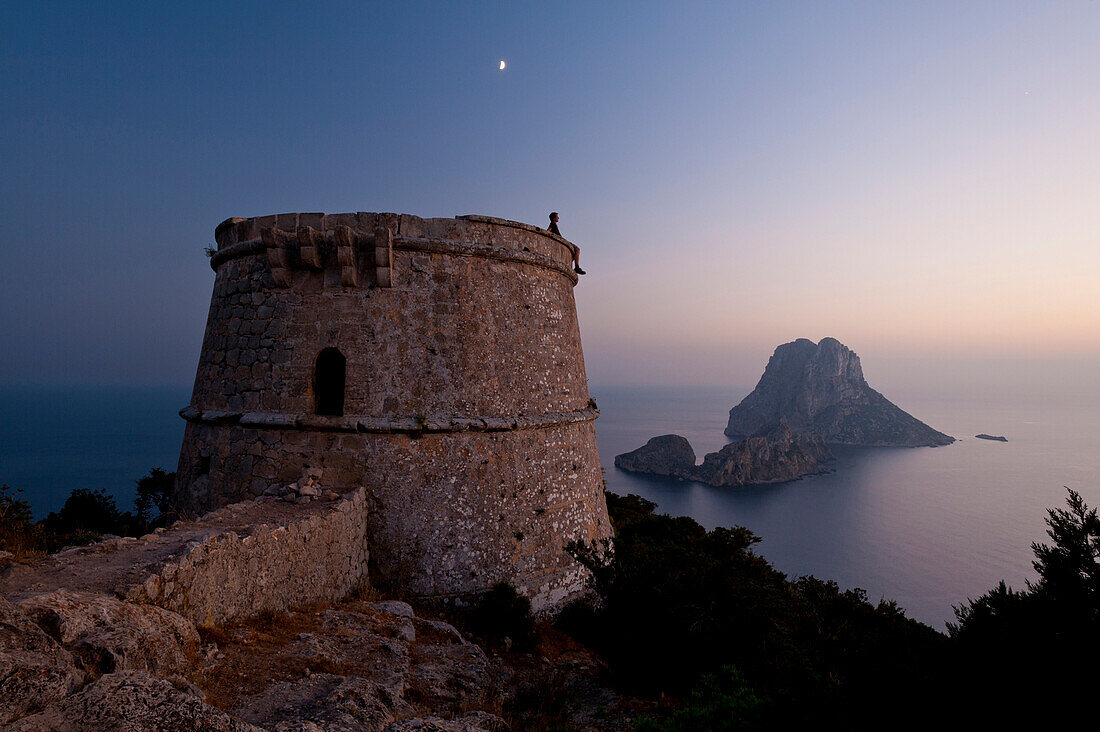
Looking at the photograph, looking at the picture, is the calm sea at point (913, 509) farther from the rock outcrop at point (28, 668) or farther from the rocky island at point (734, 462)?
the rock outcrop at point (28, 668)

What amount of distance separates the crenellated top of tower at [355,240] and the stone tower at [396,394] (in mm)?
26

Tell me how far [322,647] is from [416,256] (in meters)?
5.53

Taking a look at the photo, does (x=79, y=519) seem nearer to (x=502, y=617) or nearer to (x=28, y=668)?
(x=502, y=617)

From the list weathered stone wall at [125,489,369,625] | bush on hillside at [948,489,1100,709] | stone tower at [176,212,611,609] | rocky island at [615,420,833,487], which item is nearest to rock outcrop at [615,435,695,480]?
rocky island at [615,420,833,487]

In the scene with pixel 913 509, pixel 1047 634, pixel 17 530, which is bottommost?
pixel 913 509

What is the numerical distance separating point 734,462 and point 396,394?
72.6 metres

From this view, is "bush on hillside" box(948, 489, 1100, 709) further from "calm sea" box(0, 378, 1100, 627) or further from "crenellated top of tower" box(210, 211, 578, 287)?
"calm sea" box(0, 378, 1100, 627)

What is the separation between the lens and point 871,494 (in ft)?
216

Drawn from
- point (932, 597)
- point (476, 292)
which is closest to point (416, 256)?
point (476, 292)

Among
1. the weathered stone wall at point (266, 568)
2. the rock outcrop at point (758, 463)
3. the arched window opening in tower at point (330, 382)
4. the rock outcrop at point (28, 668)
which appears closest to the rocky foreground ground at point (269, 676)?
the rock outcrop at point (28, 668)

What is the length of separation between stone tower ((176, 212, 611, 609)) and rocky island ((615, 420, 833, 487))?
69.5 metres

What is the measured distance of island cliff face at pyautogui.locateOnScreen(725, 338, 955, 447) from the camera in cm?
10519

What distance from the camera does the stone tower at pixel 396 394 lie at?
7.36 meters

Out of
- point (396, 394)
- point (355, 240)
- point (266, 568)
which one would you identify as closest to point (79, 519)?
point (396, 394)
